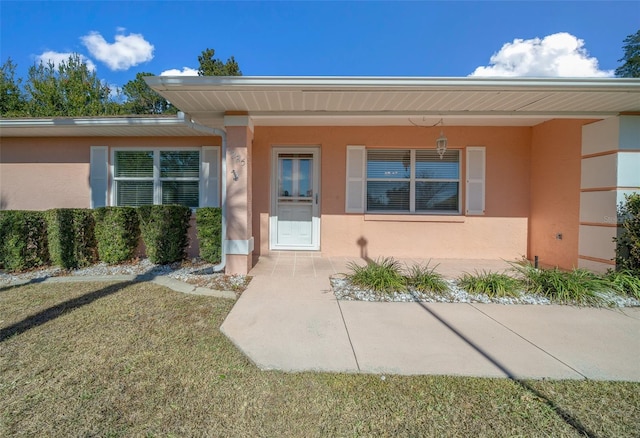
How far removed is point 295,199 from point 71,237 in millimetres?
4167

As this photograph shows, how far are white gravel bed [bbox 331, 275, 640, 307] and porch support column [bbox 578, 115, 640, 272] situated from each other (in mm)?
1078

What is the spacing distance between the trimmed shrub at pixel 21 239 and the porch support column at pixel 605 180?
9.64m

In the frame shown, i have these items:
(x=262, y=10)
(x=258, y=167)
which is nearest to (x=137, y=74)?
(x=262, y=10)

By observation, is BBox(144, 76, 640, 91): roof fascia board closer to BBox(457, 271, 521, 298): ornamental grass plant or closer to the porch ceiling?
the porch ceiling

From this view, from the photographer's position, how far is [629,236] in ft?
14.3

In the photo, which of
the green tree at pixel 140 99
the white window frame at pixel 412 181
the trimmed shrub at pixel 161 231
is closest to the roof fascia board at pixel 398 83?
the trimmed shrub at pixel 161 231

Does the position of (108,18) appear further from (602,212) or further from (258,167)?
(602,212)

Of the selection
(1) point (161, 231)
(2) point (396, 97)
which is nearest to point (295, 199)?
(1) point (161, 231)

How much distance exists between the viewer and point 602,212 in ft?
15.8

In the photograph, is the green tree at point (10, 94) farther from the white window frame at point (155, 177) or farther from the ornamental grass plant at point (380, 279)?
the ornamental grass plant at point (380, 279)

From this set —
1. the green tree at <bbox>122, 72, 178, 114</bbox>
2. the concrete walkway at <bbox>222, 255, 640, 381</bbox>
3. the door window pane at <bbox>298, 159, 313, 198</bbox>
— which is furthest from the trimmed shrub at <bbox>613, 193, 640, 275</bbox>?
the green tree at <bbox>122, 72, 178, 114</bbox>

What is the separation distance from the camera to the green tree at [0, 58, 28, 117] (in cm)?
1683

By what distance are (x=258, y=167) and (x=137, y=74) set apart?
2196 cm

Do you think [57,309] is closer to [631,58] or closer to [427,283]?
[427,283]
